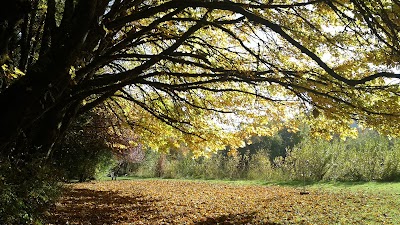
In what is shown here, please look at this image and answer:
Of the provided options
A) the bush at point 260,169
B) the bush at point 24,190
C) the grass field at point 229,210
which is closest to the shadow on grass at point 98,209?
the grass field at point 229,210

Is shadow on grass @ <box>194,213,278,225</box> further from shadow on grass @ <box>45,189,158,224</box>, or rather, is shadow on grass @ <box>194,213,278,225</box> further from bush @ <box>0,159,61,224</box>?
bush @ <box>0,159,61,224</box>

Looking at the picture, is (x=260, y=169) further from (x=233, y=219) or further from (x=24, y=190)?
(x=24, y=190)

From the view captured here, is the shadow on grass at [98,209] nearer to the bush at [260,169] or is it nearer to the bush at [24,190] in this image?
the bush at [24,190]

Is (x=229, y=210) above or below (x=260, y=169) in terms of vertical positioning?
below

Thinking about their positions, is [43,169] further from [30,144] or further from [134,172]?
[134,172]

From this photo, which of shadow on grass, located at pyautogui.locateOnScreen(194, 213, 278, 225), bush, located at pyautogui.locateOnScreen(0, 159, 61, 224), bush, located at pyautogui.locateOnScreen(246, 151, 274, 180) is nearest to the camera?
bush, located at pyautogui.locateOnScreen(0, 159, 61, 224)

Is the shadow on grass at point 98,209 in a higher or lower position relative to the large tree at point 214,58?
lower

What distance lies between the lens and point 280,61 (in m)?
6.48

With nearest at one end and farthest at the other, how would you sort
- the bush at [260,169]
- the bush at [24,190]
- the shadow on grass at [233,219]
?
the bush at [24,190] → the shadow on grass at [233,219] → the bush at [260,169]

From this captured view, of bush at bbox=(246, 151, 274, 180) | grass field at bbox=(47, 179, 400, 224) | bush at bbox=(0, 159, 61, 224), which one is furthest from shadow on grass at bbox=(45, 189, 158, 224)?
bush at bbox=(246, 151, 274, 180)

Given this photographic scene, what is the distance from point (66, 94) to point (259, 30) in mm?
3750

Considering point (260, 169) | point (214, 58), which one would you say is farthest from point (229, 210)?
point (260, 169)

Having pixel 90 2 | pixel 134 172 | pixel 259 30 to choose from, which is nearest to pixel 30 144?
pixel 90 2

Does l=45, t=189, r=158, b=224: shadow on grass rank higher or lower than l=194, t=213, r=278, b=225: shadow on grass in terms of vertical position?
higher
